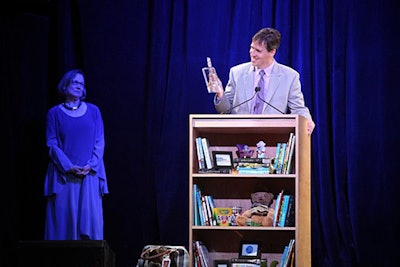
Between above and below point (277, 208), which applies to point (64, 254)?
below

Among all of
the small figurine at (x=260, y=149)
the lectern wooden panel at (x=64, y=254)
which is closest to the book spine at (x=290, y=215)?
the small figurine at (x=260, y=149)

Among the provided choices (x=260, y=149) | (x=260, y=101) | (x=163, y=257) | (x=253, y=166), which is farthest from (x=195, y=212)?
(x=260, y=101)

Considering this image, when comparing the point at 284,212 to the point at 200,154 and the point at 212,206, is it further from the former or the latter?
the point at 200,154

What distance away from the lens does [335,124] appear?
6297 mm

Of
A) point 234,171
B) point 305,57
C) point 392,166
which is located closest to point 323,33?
point 305,57

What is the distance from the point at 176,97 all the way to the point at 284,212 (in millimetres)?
1781

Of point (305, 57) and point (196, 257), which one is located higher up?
point (305, 57)

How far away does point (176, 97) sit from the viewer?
6590 mm

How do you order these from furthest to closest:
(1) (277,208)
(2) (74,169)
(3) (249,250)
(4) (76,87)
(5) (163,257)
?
1. (4) (76,87)
2. (2) (74,169)
3. (3) (249,250)
4. (1) (277,208)
5. (5) (163,257)

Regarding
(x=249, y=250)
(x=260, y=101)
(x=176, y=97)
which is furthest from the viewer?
(x=176, y=97)

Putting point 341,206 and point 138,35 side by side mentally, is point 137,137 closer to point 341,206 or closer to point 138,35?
point 138,35

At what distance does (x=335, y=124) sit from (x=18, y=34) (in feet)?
8.97

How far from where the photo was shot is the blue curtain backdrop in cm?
626

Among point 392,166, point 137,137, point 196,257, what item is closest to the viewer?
point 196,257
